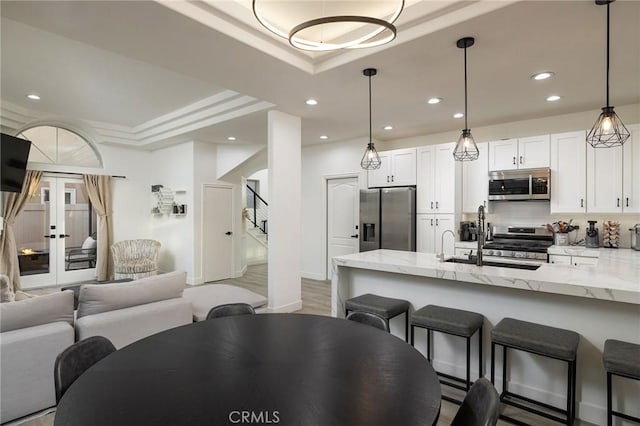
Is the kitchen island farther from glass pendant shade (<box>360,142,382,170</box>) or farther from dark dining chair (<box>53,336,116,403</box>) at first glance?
dark dining chair (<box>53,336,116,403</box>)

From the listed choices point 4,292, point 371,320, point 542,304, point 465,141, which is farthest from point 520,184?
point 4,292

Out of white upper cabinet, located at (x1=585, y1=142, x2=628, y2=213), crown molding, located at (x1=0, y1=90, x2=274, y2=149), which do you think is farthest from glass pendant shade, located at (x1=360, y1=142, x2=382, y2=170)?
white upper cabinet, located at (x1=585, y1=142, x2=628, y2=213)

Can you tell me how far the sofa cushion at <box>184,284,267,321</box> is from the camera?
3402 millimetres

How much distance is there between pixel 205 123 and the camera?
5379mm

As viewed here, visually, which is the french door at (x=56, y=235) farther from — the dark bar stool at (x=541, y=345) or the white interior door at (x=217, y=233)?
the dark bar stool at (x=541, y=345)

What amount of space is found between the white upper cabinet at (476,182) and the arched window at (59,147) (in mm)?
7054

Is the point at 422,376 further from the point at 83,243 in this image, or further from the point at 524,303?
the point at 83,243

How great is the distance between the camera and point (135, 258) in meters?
6.47

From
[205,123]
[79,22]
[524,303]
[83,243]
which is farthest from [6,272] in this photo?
[524,303]

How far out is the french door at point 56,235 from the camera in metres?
6.12

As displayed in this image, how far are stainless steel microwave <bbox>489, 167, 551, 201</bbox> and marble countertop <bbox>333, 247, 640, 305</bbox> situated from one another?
4.18ft

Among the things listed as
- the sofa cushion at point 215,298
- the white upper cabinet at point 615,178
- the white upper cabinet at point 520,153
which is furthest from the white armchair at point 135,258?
the white upper cabinet at point 615,178

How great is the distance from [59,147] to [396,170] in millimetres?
6357

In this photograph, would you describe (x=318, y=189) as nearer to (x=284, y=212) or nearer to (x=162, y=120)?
(x=284, y=212)
